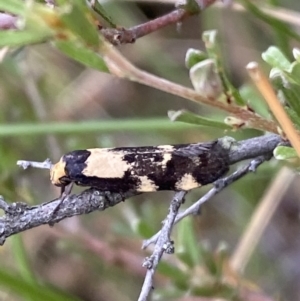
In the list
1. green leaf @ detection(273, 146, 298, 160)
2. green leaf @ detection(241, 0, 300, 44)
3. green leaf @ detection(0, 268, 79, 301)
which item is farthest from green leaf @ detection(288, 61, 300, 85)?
green leaf @ detection(0, 268, 79, 301)

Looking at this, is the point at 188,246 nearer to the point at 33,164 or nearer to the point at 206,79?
the point at 33,164

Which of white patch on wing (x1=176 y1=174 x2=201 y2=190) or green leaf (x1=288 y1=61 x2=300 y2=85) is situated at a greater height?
green leaf (x1=288 y1=61 x2=300 y2=85)

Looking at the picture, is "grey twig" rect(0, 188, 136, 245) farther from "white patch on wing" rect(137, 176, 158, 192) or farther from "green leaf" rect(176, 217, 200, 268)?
"green leaf" rect(176, 217, 200, 268)

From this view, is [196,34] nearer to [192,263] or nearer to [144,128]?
[144,128]

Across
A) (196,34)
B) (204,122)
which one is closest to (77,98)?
(196,34)

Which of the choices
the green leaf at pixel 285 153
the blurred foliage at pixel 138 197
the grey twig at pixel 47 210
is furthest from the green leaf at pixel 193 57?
the blurred foliage at pixel 138 197

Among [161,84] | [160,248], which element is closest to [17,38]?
[161,84]

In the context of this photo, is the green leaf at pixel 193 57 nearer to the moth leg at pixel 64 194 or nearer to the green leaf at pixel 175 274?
the moth leg at pixel 64 194
